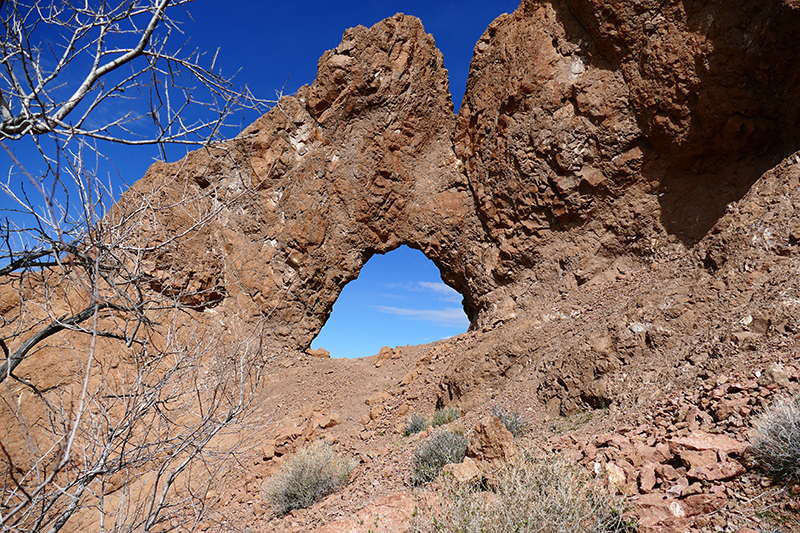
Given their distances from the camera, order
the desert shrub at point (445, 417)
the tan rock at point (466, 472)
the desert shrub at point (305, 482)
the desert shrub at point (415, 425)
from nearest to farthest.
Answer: the tan rock at point (466, 472), the desert shrub at point (305, 482), the desert shrub at point (445, 417), the desert shrub at point (415, 425)

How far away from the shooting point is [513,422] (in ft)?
21.2

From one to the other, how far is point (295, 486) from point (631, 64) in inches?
397

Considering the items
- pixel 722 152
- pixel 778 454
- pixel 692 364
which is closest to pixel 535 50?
pixel 722 152

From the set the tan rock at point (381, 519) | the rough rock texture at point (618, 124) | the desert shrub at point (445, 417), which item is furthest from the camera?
the desert shrub at point (445, 417)

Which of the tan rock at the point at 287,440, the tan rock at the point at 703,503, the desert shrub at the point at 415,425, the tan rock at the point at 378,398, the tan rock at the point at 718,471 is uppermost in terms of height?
the tan rock at the point at 378,398

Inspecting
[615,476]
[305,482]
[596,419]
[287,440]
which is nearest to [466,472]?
[615,476]

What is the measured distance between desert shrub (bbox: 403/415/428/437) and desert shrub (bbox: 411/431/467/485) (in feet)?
7.31

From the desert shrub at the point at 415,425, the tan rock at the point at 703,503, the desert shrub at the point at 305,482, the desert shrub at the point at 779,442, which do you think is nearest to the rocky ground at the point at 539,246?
the tan rock at the point at 703,503

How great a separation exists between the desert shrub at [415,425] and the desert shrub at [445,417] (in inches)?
8.8

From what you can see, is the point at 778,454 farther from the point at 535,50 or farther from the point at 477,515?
the point at 535,50

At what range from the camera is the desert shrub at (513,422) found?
248 inches

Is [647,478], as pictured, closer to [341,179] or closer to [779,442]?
[779,442]

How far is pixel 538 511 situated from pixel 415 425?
5604 mm

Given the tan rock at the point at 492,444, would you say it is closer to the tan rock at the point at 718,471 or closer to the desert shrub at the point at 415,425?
the tan rock at the point at 718,471
